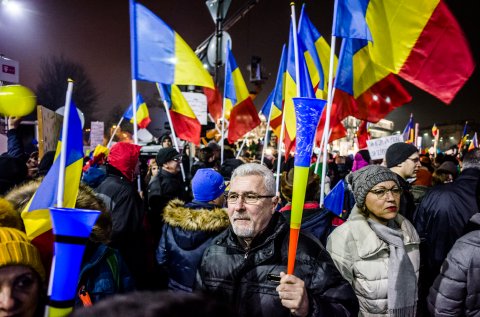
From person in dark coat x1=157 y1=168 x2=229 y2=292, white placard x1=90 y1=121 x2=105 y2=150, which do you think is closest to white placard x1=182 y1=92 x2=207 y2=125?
white placard x1=90 y1=121 x2=105 y2=150

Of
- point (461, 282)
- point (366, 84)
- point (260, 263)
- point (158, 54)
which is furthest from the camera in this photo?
point (366, 84)

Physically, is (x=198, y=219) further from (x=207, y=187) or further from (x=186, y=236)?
(x=207, y=187)

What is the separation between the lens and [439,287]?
259 centimetres

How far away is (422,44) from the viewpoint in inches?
158

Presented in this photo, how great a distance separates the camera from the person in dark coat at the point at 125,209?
388cm

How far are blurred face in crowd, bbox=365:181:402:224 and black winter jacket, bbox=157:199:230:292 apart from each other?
1.25 metres

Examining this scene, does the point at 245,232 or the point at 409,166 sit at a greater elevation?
the point at 409,166

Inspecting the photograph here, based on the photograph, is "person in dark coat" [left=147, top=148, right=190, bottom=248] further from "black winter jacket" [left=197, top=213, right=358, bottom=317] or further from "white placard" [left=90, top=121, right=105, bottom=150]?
"white placard" [left=90, top=121, right=105, bottom=150]

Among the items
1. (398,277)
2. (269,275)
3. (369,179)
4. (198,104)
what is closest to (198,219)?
(269,275)

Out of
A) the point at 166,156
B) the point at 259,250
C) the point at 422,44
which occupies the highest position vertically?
the point at 422,44

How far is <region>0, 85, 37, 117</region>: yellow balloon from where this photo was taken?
313 cm

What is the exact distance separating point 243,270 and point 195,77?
3.84 meters

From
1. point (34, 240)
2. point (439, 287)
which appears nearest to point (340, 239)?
point (439, 287)

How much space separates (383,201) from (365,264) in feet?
1.86
